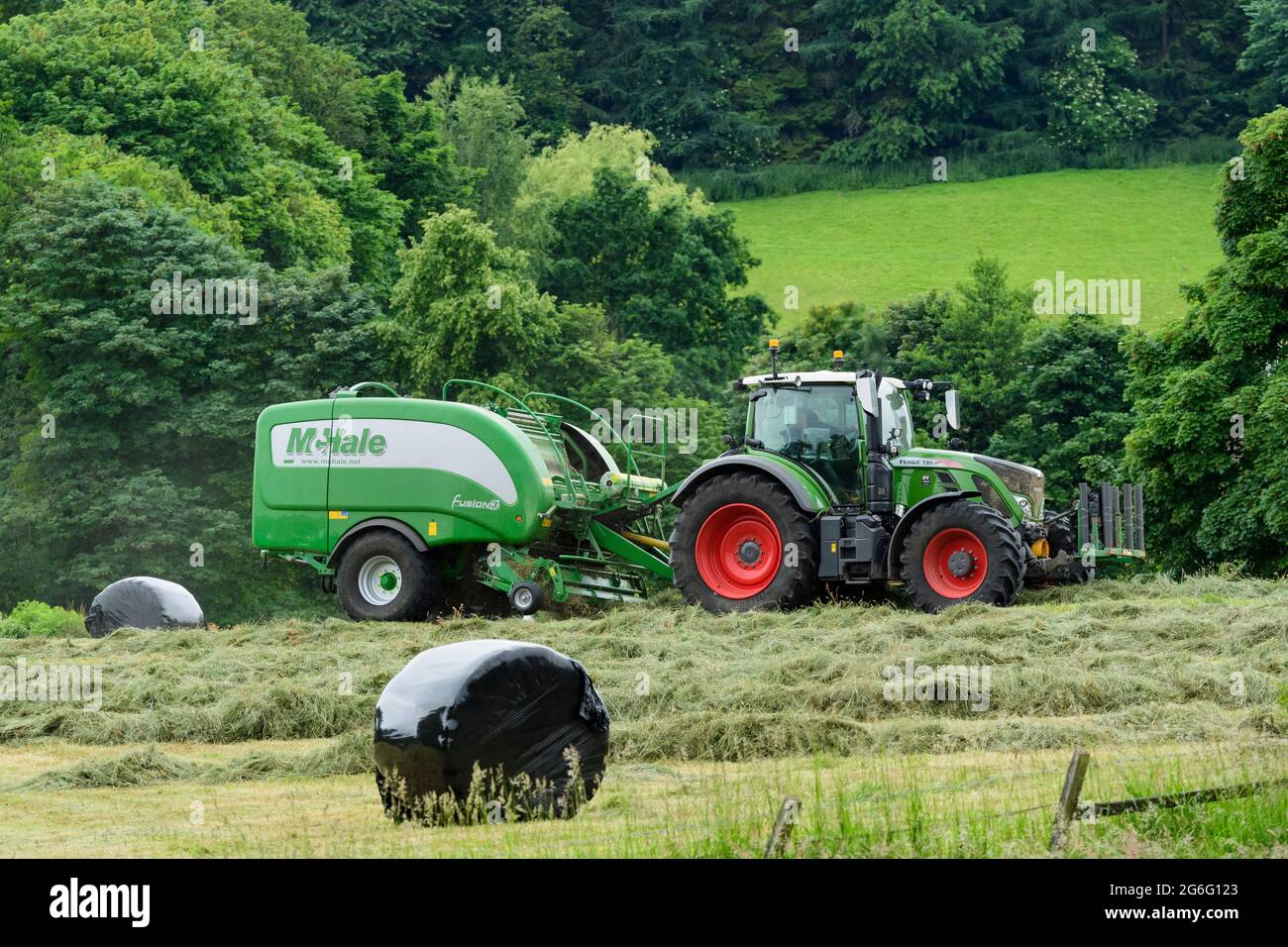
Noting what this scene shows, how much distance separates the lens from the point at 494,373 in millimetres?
35719

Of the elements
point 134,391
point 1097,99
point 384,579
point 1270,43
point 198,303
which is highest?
point 1270,43

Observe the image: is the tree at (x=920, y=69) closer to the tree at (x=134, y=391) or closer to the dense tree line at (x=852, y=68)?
the dense tree line at (x=852, y=68)

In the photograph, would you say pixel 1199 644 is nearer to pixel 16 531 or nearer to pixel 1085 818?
pixel 1085 818

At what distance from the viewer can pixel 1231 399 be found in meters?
23.4

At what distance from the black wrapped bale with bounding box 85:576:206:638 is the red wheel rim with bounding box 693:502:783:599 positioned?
6159mm

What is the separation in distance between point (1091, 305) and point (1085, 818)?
4640cm

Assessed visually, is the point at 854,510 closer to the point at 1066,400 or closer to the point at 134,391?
the point at 134,391

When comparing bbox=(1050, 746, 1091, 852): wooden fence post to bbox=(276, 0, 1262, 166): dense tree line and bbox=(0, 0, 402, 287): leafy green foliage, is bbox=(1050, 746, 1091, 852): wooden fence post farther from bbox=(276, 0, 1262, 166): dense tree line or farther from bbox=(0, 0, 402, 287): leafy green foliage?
bbox=(276, 0, 1262, 166): dense tree line

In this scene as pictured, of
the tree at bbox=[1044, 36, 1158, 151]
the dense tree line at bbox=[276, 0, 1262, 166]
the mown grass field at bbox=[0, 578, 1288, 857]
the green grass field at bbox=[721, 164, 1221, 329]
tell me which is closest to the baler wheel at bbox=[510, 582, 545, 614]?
the mown grass field at bbox=[0, 578, 1288, 857]

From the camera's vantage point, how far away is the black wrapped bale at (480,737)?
8805 mm

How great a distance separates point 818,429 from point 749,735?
7.48 m
